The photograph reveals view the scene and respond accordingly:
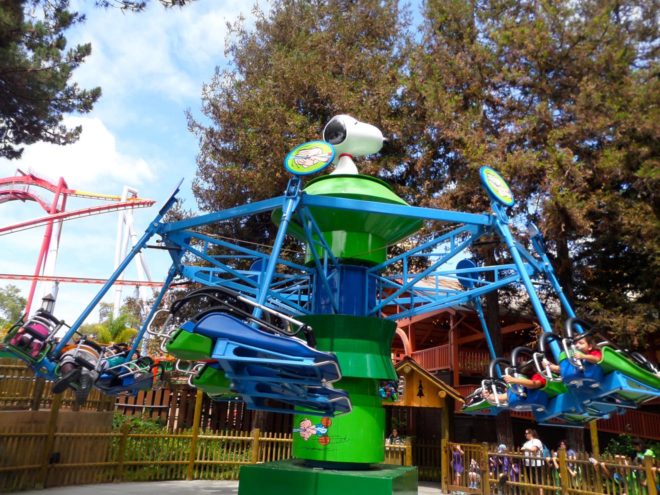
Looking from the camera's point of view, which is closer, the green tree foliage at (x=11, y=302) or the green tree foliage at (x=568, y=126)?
the green tree foliage at (x=568, y=126)

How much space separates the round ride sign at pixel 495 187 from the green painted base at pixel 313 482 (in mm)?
3420

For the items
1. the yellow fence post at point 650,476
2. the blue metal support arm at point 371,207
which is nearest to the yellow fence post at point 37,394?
the blue metal support arm at point 371,207

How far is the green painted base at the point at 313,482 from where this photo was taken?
215 inches

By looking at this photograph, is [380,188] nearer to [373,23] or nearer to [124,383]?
[124,383]

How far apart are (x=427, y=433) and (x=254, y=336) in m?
17.4

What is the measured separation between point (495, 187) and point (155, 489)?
31.4 feet

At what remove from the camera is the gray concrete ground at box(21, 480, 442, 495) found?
34.6 feet

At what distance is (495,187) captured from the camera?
6.64m

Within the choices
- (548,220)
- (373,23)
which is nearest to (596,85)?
(548,220)

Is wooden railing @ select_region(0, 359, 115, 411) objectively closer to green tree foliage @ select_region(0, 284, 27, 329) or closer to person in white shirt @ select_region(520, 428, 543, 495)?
person in white shirt @ select_region(520, 428, 543, 495)

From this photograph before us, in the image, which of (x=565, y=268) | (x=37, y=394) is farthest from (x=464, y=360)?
(x=37, y=394)

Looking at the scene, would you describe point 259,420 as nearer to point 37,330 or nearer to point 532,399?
point 37,330

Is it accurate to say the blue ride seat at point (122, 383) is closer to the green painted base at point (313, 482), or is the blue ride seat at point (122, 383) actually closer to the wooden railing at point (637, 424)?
the green painted base at point (313, 482)

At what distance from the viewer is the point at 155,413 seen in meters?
16.7
